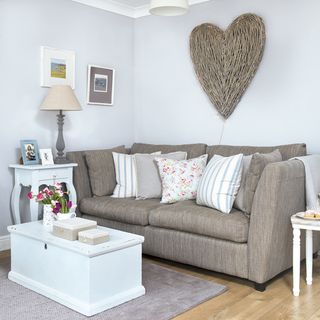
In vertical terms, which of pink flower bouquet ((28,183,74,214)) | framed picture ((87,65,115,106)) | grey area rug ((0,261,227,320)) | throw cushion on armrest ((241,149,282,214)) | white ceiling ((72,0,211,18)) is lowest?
grey area rug ((0,261,227,320))

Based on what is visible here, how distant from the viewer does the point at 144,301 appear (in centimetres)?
258

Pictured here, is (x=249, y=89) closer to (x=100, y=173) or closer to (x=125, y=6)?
(x=100, y=173)

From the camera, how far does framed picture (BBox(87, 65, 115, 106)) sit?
432cm

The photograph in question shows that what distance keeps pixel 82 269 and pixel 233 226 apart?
99 centimetres

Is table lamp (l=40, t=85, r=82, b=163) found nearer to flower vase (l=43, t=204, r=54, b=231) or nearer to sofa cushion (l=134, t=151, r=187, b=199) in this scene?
sofa cushion (l=134, t=151, r=187, b=199)

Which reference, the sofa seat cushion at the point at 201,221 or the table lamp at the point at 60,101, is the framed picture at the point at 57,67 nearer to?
the table lamp at the point at 60,101

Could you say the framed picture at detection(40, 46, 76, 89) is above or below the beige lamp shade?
above

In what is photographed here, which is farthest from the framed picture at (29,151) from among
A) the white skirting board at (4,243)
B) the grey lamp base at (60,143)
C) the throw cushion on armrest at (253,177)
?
the throw cushion on armrest at (253,177)

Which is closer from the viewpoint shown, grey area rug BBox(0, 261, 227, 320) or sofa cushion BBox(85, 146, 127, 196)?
grey area rug BBox(0, 261, 227, 320)

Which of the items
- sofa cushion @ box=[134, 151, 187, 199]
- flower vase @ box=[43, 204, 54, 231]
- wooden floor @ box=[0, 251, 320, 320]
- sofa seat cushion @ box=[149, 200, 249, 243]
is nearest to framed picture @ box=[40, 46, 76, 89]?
sofa cushion @ box=[134, 151, 187, 199]

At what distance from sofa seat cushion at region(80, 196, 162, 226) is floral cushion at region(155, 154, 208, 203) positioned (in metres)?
0.14

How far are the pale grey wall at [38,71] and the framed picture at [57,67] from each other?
2.2 inches

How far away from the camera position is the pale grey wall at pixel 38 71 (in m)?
3.68

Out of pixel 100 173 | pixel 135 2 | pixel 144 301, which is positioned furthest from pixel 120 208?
pixel 135 2
